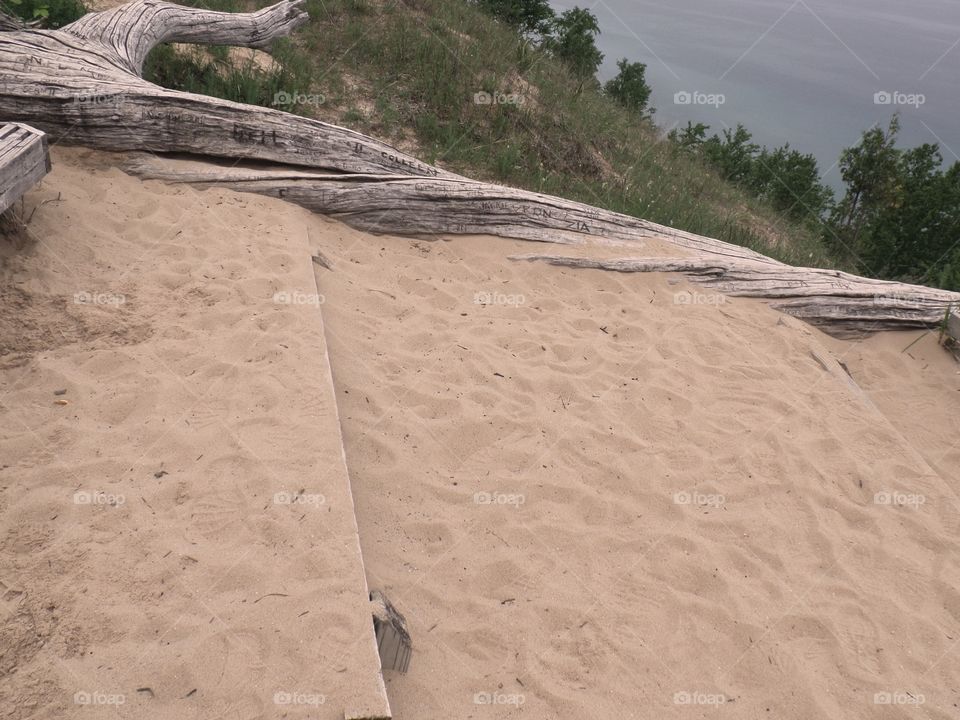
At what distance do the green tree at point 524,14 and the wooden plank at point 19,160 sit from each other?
9896 millimetres

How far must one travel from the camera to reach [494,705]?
2059 mm

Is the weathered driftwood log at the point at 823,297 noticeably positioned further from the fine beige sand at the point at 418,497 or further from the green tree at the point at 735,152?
the green tree at the point at 735,152

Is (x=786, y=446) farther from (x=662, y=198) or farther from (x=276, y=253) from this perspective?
(x=662, y=198)

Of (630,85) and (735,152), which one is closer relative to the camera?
(630,85)

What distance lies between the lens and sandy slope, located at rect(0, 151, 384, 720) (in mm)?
1780

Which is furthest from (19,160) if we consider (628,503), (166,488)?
→ (628,503)

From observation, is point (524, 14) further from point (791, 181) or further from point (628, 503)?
point (791, 181)

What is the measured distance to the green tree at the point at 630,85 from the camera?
16281mm

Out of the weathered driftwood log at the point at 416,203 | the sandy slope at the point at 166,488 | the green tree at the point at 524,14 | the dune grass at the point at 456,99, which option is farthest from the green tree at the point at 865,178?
the sandy slope at the point at 166,488

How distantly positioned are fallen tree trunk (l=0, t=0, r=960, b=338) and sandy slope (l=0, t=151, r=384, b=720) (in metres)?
0.77

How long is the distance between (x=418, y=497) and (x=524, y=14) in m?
11.8

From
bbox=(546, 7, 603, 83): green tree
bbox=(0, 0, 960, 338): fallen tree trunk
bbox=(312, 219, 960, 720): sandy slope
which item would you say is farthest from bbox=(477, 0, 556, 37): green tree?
bbox=(312, 219, 960, 720): sandy slope

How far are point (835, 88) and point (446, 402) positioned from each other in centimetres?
20945

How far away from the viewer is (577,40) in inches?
546
